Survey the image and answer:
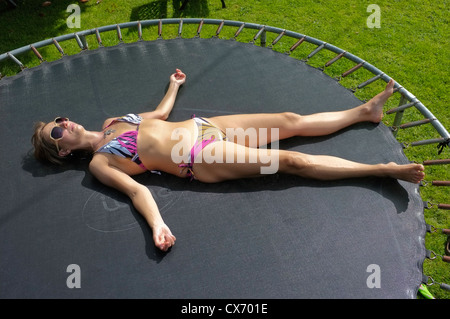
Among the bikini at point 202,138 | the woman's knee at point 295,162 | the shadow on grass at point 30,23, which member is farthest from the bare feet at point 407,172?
the shadow on grass at point 30,23

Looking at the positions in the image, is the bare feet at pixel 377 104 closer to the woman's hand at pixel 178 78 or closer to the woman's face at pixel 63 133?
the woman's hand at pixel 178 78

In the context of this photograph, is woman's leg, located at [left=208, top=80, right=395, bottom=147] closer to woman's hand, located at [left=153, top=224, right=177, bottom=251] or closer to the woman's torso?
the woman's torso

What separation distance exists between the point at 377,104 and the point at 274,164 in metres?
0.88

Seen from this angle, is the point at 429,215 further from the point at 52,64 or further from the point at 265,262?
the point at 52,64

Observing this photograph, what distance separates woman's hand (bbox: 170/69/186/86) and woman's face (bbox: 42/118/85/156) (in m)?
0.86

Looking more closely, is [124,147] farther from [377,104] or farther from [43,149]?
[377,104]

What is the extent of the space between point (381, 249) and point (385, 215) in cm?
22

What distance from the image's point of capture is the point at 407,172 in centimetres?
206

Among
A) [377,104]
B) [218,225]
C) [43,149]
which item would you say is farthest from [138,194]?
[377,104]

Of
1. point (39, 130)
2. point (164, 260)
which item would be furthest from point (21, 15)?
point (164, 260)

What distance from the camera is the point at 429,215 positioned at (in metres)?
2.92

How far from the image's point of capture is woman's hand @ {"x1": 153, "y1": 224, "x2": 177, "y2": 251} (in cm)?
192

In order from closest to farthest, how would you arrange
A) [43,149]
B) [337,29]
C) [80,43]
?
[43,149], [80,43], [337,29]

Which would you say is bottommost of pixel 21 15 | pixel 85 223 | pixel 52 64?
pixel 85 223
